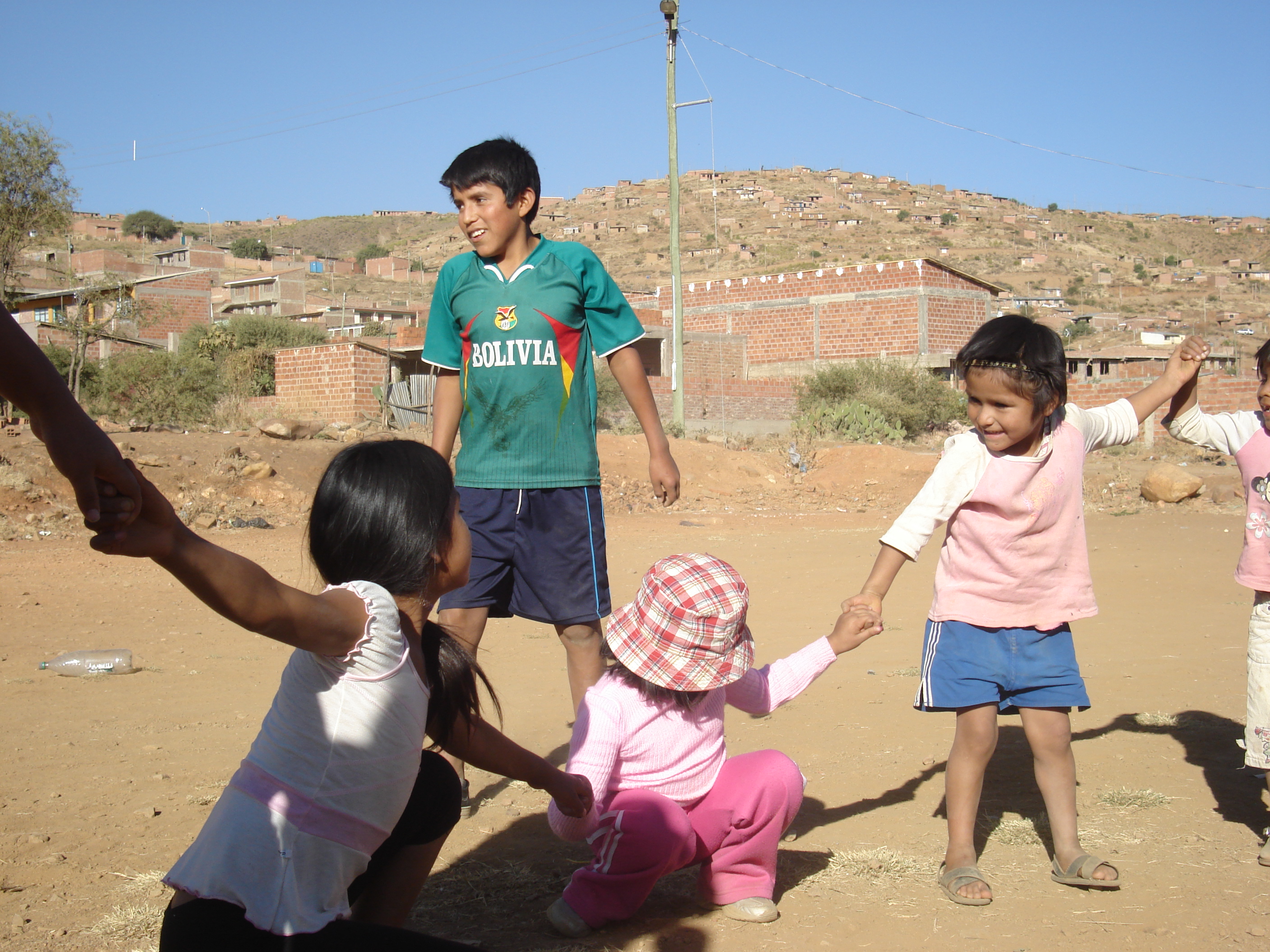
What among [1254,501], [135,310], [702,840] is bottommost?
[702,840]

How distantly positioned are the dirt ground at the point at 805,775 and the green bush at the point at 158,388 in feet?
35.2

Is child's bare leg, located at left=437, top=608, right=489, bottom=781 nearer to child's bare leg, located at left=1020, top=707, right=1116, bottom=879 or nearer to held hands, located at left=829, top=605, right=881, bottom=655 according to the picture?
held hands, located at left=829, top=605, right=881, bottom=655

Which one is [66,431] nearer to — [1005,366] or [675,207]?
[1005,366]

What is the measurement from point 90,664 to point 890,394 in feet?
70.7

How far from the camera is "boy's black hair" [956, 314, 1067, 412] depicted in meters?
2.65

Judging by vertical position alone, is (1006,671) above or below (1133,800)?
above

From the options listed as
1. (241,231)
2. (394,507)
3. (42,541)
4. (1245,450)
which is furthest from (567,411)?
(241,231)

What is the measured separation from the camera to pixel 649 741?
2.43 meters

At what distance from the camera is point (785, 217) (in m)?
82.0

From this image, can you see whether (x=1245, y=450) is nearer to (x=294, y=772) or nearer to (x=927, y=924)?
(x=927, y=924)

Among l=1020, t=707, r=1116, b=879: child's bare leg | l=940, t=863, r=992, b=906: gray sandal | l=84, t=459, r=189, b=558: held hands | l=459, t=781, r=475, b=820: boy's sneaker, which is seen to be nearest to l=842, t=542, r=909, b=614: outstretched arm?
Answer: l=1020, t=707, r=1116, b=879: child's bare leg

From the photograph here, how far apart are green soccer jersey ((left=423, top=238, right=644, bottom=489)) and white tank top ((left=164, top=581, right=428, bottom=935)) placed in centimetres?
149

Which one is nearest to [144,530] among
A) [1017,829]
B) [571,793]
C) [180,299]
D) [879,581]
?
[571,793]

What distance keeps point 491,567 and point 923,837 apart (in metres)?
1.56
